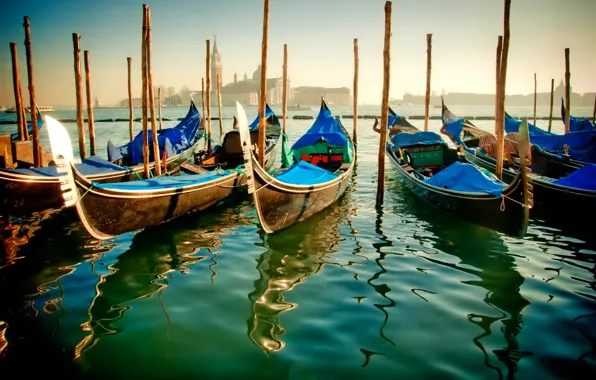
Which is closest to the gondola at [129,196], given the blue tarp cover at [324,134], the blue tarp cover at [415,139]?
the blue tarp cover at [324,134]

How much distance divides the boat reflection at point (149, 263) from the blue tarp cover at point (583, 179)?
5.62m

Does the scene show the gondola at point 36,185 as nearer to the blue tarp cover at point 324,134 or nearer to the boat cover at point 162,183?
the boat cover at point 162,183

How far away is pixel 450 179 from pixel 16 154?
10.9m

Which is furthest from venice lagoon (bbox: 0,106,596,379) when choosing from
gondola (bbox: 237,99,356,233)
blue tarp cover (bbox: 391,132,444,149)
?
blue tarp cover (bbox: 391,132,444,149)

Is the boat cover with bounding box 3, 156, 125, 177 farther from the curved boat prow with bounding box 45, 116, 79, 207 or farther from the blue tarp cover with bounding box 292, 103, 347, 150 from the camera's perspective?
the blue tarp cover with bounding box 292, 103, 347, 150

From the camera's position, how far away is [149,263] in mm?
4785

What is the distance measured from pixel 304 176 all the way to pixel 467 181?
2680 mm

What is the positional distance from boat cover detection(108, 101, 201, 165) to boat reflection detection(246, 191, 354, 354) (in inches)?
195

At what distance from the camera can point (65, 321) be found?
11.1 ft

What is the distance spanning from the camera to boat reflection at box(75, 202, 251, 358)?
3490mm

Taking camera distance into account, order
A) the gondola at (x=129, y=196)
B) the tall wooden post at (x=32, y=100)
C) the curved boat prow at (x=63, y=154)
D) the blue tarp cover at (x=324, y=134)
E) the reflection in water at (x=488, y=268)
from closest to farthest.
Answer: the reflection in water at (x=488, y=268) → the curved boat prow at (x=63, y=154) → the gondola at (x=129, y=196) → the tall wooden post at (x=32, y=100) → the blue tarp cover at (x=324, y=134)

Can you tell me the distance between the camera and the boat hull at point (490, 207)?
15.4 feet

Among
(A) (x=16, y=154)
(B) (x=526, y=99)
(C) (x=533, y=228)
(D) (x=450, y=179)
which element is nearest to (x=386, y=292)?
(D) (x=450, y=179)

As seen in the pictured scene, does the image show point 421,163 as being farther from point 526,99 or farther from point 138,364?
point 526,99
